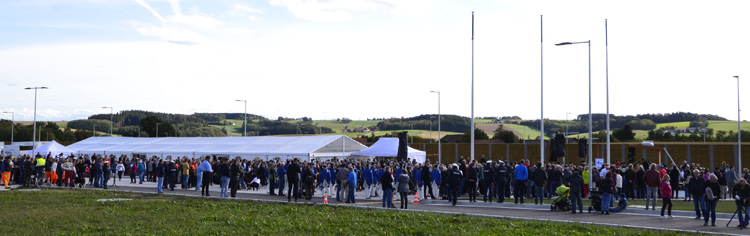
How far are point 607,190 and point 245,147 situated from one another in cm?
3330

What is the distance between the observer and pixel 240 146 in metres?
49.0

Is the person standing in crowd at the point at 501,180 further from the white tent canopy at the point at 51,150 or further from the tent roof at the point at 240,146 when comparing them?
the white tent canopy at the point at 51,150

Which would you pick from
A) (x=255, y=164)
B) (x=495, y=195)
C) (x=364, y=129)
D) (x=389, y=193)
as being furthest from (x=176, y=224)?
(x=364, y=129)

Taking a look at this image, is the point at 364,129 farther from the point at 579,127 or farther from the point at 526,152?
the point at 526,152

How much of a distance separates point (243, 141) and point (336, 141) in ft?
30.8

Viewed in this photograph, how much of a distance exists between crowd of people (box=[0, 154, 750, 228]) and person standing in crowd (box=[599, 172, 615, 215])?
0.09 feet

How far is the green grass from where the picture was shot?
1468 cm

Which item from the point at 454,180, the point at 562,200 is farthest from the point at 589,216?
the point at 454,180

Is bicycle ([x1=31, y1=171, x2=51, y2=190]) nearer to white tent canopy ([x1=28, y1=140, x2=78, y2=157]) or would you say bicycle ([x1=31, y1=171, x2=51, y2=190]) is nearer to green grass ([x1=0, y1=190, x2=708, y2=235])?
green grass ([x1=0, y1=190, x2=708, y2=235])

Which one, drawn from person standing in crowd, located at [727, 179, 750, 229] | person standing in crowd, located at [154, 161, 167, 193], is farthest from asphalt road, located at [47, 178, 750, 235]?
person standing in crowd, located at [154, 161, 167, 193]

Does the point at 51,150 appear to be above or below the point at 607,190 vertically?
above

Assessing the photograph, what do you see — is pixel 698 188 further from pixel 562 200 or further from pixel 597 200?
pixel 562 200

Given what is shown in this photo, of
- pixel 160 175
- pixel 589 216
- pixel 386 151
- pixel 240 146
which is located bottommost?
pixel 589 216

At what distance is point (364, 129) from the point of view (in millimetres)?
139375
